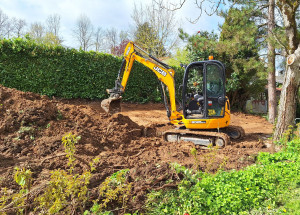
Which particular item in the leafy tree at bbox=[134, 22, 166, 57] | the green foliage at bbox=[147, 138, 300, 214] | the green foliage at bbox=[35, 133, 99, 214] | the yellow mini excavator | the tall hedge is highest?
the leafy tree at bbox=[134, 22, 166, 57]

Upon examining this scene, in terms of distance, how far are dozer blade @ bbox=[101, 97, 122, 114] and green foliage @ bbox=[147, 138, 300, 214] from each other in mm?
4643

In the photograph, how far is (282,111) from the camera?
21.5 ft

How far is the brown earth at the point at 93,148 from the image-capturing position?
3.69 metres

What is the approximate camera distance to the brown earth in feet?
12.1

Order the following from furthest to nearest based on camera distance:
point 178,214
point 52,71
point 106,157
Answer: point 52,71 → point 106,157 → point 178,214

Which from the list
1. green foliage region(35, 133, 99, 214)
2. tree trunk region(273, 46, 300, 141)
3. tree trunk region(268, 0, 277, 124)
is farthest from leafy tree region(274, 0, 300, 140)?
green foliage region(35, 133, 99, 214)

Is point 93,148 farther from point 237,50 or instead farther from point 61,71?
point 237,50

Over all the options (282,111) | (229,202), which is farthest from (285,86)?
(229,202)

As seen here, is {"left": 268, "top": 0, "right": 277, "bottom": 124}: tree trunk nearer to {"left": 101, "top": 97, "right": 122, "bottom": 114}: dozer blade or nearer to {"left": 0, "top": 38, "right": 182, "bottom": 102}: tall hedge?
{"left": 0, "top": 38, "right": 182, "bottom": 102}: tall hedge

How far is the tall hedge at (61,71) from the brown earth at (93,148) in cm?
424

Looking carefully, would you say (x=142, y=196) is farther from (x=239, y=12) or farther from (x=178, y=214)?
(x=239, y=12)

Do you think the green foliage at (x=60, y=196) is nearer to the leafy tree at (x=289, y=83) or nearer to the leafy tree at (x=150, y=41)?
the leafy tree at (x=289, y=83)

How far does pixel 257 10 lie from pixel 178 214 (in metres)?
11.9

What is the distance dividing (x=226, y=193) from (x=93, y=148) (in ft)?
10.00
